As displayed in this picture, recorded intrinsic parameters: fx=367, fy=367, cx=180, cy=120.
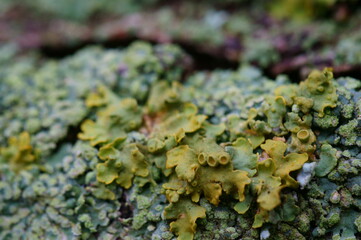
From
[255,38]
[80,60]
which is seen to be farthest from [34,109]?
[255,38]

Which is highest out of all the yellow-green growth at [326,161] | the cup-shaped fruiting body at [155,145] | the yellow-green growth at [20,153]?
the yellow-green growth at [326,161]

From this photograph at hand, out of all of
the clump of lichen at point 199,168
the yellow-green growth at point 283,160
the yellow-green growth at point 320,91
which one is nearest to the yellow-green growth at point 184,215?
the clump of lichen at point 199,168

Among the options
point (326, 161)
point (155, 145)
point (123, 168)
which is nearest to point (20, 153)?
point (123, 168)

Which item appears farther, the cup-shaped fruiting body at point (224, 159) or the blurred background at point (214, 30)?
the blurred background at point (214, 30)

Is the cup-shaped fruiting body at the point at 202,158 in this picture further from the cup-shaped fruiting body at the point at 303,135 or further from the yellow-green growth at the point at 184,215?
the cup-shaped fruiting body at the point at 303,135

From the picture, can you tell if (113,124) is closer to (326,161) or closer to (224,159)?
(224,159)

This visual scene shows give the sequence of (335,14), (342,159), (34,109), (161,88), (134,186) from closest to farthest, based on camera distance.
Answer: (342,159), (134,186), (161,88), (34,109), (335,14)

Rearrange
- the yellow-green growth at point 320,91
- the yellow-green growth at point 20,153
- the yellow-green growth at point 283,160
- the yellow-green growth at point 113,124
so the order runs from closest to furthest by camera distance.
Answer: the yellow-green growth at point 283,160, the yellow-green growth at point 320,91, the yellow-green growth at point 113,124, the yellow-green growth at point 20,153

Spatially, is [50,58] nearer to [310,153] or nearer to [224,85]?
[224,85]
